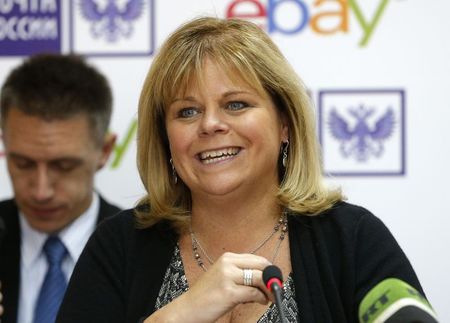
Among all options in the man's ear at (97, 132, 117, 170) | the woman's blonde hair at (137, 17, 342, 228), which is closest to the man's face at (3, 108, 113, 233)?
the man's ear at (97, 132, 117, 170)

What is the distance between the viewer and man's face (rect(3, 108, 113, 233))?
2.64 metres

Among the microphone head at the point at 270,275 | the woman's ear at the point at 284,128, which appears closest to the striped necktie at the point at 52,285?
the woman's ear at the point at 284,128

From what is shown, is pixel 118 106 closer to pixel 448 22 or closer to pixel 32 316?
pixel 32 316

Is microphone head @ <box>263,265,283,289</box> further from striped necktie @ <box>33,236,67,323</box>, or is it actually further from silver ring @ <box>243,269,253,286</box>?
striped necktie @ <box>33,236,67,323</box>

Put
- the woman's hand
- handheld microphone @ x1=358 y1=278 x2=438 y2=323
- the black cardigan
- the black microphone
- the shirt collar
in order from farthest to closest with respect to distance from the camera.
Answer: the shirt collar, the black cardigan, the woman's hand, the black microphone, handheld microphone @ x1=358 y1=278 x2=438 y2=323

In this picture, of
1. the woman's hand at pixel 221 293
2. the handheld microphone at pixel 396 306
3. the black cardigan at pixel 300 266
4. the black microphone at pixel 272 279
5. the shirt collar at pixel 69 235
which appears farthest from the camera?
the shirt collar at pixel 69 235

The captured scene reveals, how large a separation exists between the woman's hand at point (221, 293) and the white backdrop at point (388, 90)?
1025 mm

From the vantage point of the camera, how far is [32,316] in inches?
103

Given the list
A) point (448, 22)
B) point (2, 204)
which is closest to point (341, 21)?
point (448, 22)

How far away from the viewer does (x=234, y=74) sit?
187 cm

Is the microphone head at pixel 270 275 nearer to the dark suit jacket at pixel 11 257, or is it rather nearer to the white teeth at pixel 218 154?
the white teeth at pixel 218 154

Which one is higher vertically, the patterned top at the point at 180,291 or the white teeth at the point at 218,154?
the white teeth at the point at 218,154

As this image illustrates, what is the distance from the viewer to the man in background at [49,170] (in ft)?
8.66

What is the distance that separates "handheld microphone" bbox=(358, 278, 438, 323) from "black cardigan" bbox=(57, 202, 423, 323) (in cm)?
49
